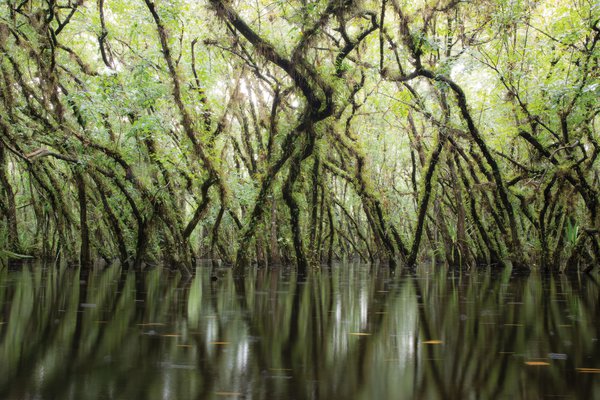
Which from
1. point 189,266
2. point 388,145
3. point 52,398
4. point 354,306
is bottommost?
point 52,398

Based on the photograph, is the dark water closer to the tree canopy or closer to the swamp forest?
the swamp forest

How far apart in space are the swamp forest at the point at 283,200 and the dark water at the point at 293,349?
23mm

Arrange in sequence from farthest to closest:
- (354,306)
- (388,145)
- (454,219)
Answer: (388,145) < (454,219) < (354,306)

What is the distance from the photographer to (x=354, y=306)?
6.42m

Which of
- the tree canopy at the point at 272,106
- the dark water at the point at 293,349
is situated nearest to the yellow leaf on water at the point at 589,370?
the dark water at the point at 293,349

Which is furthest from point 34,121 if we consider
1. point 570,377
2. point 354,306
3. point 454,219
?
point 454,219

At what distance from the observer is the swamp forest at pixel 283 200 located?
3.13 metres

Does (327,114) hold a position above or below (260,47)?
below

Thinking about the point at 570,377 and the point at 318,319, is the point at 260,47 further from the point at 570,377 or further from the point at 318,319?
the point at 570,377

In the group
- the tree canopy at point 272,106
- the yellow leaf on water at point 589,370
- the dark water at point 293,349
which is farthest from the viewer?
the tree canopy at point 272,106

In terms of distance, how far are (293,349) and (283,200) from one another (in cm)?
1007

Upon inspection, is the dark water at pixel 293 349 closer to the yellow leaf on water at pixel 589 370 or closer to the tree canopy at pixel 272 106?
the yellow leaf on water at pixel 589 370

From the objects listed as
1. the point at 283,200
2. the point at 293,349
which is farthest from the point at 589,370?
the point at 283,200

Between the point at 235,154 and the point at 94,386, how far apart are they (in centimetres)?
1734
